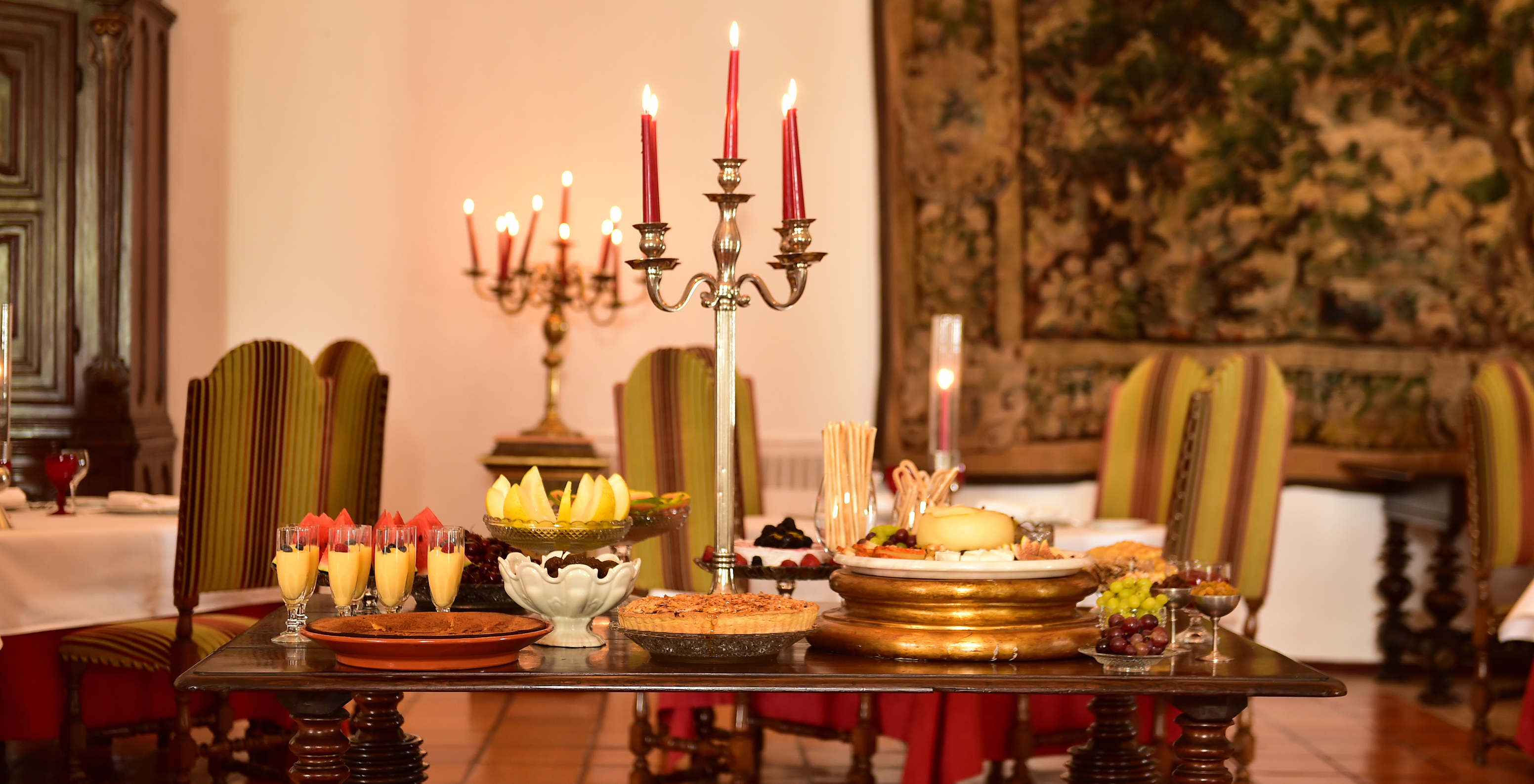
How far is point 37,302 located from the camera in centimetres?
445

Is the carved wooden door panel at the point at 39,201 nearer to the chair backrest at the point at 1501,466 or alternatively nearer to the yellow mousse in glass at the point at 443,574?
the yellow mousse in glass at the point at 443,574

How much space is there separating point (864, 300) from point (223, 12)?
8.53 ft

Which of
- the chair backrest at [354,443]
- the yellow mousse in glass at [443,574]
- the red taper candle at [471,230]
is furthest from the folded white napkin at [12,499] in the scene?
the yellow mousse in glass at [443,574]

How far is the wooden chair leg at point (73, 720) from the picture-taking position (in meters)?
3.12

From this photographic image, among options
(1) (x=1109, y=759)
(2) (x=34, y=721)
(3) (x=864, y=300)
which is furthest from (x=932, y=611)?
(3) (x=864, y=300)

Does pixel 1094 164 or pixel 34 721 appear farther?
pixel 1094 164

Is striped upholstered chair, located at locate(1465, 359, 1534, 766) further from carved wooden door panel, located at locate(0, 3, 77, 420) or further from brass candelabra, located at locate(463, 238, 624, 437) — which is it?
carved wooden door panel, located at locate(0, 3, 77, 420)

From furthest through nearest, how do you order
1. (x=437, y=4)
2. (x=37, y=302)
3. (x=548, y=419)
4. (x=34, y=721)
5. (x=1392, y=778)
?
(x=437, y=4) < (x=548, y=419) < (x=37, y=302) < (x=1392, y=778) < (x=34, y=721)

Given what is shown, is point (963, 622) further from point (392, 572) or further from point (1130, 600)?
point (392, 572)

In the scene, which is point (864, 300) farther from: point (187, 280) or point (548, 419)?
point (187, 280)

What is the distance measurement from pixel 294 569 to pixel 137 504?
201cm

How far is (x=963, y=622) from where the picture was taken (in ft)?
5.47

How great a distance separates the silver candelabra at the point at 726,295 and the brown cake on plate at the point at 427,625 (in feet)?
0.89

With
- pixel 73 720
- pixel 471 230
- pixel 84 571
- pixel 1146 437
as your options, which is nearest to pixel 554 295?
pixel 471 230
